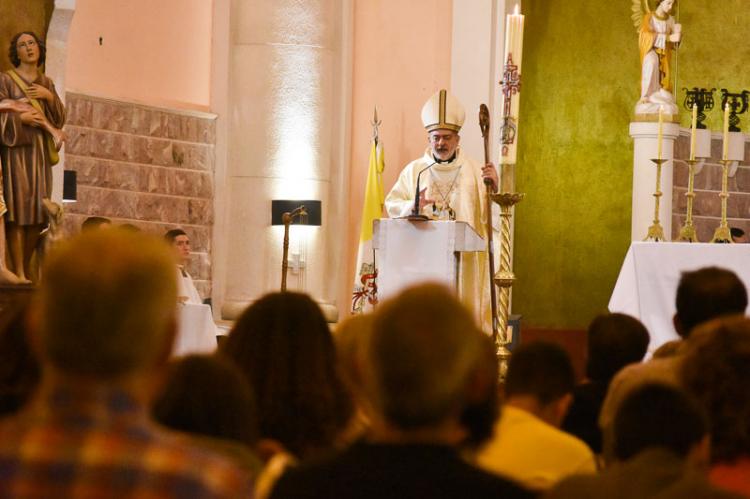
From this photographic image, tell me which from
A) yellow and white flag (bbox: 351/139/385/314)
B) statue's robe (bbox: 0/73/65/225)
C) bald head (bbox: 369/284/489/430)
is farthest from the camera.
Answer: yellow and white flag (bbox: 351/139/385/314)

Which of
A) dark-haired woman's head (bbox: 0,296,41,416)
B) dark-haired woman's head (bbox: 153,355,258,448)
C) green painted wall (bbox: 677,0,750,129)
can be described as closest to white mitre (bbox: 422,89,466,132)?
green painted wall (bbox: 677,0,750,129)

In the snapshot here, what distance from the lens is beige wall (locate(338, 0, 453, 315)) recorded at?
42.0 feet

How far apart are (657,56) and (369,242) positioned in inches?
133

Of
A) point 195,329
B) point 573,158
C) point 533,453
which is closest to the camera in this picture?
point 533,453

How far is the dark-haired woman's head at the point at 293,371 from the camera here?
3000 mm

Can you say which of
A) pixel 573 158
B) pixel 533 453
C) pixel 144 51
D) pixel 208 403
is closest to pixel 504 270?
pixel 533 453

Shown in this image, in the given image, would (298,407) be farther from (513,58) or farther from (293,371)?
(513,58)

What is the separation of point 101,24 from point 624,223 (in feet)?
17.5

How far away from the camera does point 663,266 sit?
25.7 ft

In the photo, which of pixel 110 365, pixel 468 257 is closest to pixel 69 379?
pixel 110 365

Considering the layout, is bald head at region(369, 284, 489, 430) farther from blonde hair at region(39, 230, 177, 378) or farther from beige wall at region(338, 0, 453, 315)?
beige wall at region(338, 0, 453, 315)

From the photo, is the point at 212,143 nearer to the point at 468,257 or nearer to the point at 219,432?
the point at 468,257

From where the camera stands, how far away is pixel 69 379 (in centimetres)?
170

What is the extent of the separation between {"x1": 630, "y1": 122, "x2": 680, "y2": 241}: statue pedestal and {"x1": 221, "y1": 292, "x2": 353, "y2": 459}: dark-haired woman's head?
31.8ft
